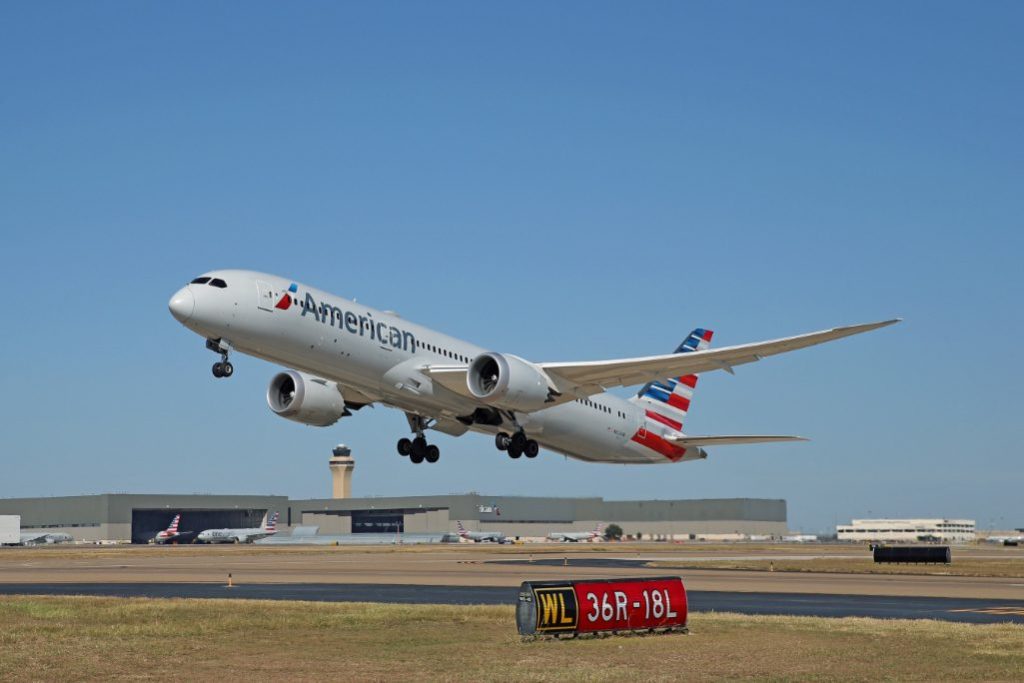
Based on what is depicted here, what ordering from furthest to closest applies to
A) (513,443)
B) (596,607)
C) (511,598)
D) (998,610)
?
(513,443) → (511,598) → (998,610) → (596,607)

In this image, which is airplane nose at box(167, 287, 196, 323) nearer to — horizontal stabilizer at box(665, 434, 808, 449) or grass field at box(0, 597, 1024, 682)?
grass field at box(0, 597, 1024, 682)

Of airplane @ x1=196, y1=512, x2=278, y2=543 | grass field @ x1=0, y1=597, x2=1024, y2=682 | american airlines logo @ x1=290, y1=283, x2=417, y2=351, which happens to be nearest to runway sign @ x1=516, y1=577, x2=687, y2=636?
grass field @ x1=0, y1=597, x2=1024, y2=682

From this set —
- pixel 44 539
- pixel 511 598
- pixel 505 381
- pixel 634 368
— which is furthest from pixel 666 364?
pixel 44 539

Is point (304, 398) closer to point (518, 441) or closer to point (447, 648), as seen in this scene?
point (518, 441)

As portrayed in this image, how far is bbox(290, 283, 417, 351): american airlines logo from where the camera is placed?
42322 millimetres

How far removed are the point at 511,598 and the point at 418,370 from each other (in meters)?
9.96

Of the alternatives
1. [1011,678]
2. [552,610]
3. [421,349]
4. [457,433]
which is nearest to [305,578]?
[457,433]

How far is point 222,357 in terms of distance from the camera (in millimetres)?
41469

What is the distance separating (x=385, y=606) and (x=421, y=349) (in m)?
12.7

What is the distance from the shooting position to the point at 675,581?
31.1m

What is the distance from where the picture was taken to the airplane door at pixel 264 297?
41.1 meters

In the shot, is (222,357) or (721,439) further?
(721,439)

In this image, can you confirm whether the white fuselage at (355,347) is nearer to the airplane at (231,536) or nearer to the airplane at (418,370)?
the airplane at (418,370)

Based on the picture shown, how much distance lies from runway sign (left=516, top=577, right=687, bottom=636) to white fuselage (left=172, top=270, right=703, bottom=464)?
A: 16.8 meters
